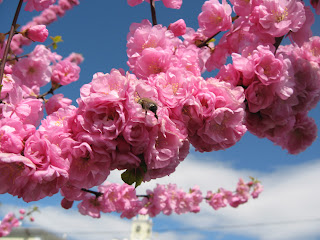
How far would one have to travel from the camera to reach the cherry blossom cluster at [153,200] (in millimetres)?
3434

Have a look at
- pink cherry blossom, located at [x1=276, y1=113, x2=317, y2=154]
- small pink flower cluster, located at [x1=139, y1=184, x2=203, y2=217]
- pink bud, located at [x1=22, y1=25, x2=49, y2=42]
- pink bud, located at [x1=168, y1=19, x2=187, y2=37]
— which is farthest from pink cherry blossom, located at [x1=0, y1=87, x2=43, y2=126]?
small pink flower cluster, located at [x1=139, y1=184, x2=203, y2=217]

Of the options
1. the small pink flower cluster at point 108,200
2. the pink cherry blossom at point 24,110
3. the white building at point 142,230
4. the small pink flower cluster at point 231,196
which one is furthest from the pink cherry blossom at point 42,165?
the white building at point 142,230

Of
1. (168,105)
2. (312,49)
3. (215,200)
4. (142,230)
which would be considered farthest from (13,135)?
(142,230)

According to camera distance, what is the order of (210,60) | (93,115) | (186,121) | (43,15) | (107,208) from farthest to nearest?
(43,15) → (107,208) → (210,60) → (186,121) → (93,115)

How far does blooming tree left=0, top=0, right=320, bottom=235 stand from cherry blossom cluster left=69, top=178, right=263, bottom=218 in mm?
1601

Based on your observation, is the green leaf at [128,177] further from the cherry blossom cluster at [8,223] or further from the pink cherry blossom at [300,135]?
the cherry blossom cluster at [8,223]

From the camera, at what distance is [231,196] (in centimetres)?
661

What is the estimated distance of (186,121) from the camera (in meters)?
0.98

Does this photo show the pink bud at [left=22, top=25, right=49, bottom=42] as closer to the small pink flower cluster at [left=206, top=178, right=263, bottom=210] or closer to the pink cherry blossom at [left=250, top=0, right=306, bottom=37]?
the pink cherry blossom at [left=250, top=0, right=306, bottom=37]

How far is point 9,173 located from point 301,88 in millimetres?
1247

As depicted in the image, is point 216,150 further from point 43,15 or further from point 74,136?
point 43,15

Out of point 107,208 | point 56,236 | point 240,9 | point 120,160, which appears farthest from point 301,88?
point 56,236

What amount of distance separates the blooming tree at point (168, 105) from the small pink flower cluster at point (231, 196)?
4.68 metres

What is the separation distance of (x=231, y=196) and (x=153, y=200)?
2.84 metres
